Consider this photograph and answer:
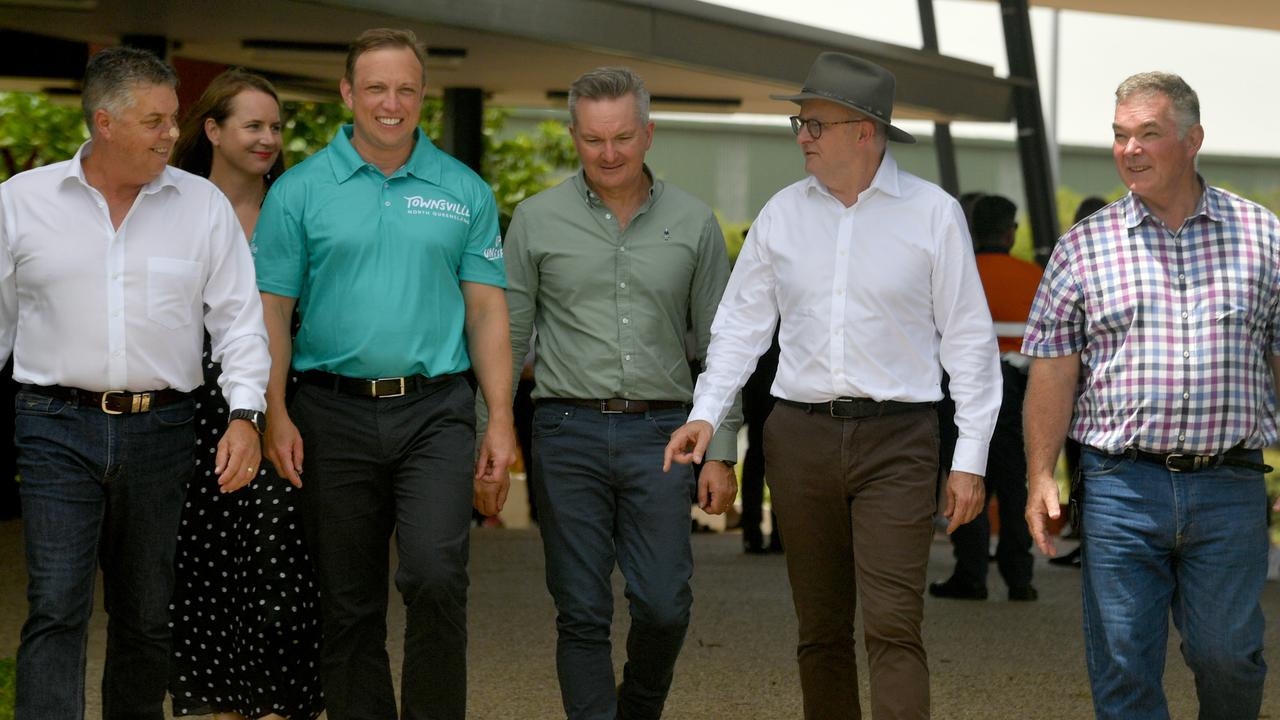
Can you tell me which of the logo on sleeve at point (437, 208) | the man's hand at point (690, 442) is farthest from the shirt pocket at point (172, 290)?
the man's hand at point (690, 442)

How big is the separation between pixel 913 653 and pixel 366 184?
197 cm

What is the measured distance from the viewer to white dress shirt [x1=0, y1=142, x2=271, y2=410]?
4559 mm

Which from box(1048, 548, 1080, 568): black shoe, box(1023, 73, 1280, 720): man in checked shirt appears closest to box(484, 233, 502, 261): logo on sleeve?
box(1023, 73, 1280, 720): man in checked shirt

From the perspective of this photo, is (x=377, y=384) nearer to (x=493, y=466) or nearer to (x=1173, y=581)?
(x=493, y=466)

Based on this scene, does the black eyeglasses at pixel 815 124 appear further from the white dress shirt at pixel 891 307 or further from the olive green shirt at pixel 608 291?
the olive green shirt at pixel 608 291

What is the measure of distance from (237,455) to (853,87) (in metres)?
1.94

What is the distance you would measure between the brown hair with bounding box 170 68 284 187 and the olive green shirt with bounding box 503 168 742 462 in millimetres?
902

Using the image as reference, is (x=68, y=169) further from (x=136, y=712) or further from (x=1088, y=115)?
(x=1088, y=115)

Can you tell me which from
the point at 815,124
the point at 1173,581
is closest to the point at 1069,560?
the point at 1173,581

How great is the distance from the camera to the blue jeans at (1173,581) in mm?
4535

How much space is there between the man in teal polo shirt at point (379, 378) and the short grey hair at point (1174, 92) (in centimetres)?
184

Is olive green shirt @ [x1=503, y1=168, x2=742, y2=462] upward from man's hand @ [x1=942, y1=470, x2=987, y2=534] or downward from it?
upward

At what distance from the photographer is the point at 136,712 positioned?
4891mm

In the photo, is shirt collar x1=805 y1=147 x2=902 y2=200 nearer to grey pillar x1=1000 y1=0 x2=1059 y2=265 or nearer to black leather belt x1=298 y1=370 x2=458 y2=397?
black leather belt x1=298 y1=370 x2=458 y2=397
